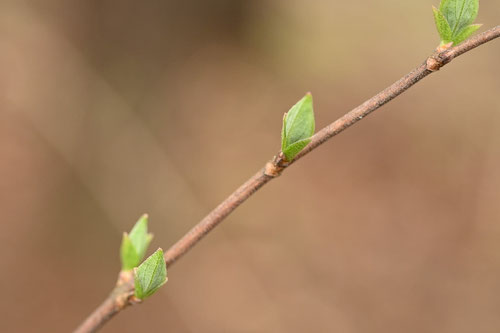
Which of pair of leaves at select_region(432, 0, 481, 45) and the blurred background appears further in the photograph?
the blurred background

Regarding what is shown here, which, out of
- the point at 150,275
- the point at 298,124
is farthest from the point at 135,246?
the point at 298,124

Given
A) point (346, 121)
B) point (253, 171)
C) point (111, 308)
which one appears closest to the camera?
point (346, 121)

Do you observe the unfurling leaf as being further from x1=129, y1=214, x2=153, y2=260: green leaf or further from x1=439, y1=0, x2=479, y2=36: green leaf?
x1=439, y1=0, x2=479, y2=36: green leaf

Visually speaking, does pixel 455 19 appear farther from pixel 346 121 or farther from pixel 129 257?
pixel 129 257

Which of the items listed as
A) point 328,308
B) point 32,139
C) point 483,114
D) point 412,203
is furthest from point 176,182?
point 483,114

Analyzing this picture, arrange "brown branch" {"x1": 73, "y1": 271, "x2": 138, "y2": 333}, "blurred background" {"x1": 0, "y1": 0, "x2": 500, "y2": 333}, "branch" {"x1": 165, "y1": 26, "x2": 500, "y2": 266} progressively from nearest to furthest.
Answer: "branch" {"x1": 165, "y1": 26, "x2": 500, "y2": 266} < "brown branch" {"x1": 73, "y1": 271, "x2": 138, "y2": 333} < "blurred background" {"x1": 0, "y1": 0, "x2": 500, "y2": 333}

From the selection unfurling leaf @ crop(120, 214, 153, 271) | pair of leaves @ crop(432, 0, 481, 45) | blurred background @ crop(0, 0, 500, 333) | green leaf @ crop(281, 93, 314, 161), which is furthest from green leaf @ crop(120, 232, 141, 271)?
blurred background @ crop(0, 0, 500, 333)
